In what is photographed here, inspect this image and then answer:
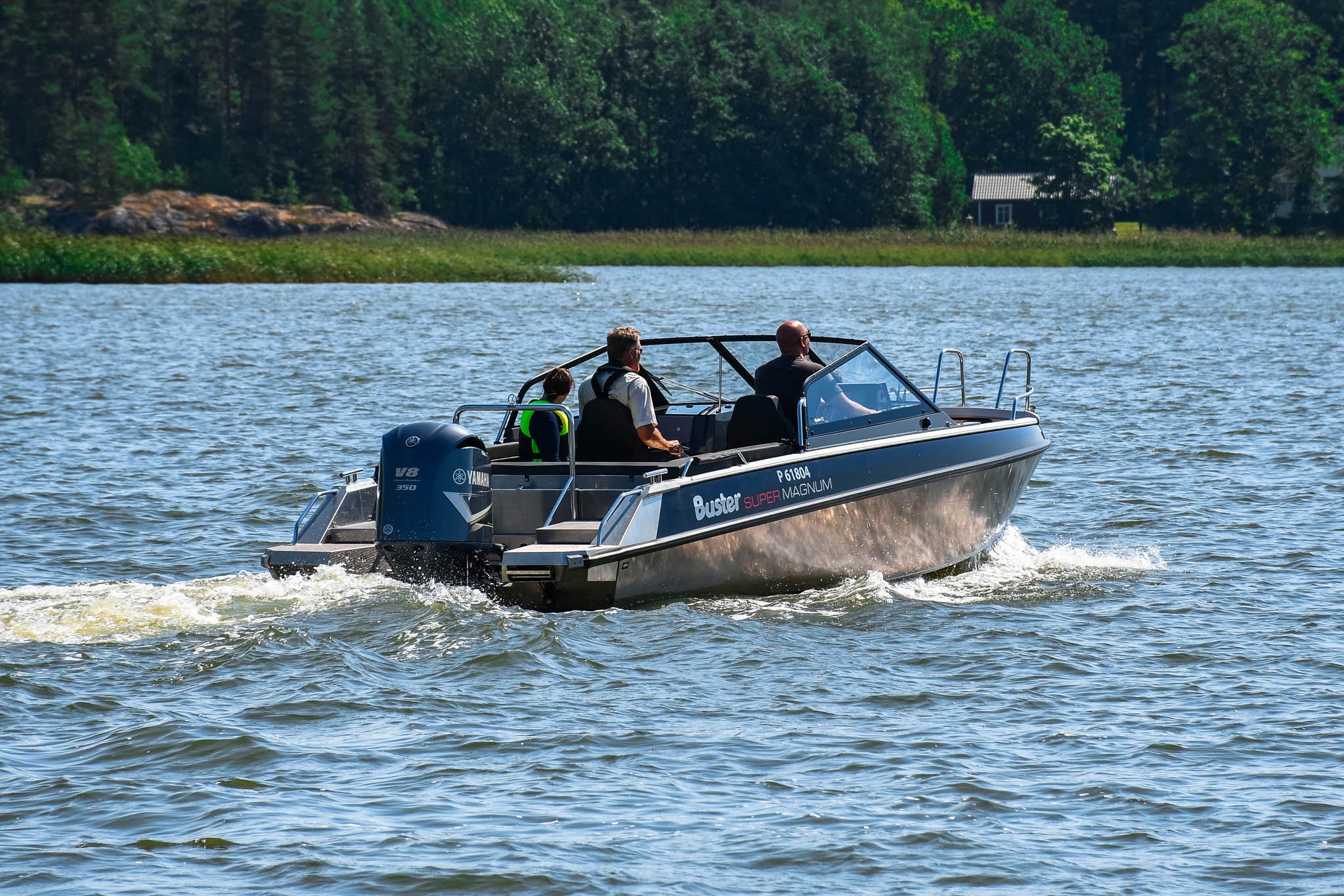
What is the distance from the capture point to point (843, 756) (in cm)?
713

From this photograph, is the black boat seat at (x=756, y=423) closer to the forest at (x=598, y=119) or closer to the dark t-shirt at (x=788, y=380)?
the dark t-shirt at (x=788, y=380)

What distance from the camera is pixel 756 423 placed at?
10.2m

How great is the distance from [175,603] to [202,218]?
2858 inches

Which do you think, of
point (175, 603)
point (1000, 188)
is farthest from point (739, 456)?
point (1000, 188)

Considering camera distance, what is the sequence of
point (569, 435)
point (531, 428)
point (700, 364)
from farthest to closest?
point (700, 364) < point (531, 428) < point (569, 435)

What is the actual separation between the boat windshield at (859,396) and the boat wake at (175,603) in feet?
8.09

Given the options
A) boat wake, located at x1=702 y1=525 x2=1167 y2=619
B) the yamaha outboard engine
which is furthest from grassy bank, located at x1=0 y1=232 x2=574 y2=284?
the yamaha outboard engine

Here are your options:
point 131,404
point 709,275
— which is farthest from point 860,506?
point 709,275

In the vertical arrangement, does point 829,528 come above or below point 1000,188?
below

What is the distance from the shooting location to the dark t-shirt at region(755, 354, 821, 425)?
405 inches

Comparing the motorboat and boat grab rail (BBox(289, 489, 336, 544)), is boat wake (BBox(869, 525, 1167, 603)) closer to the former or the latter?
the motorboat

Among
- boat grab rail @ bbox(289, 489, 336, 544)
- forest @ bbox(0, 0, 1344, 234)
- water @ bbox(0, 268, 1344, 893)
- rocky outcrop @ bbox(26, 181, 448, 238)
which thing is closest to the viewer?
water @ bbox(0, 268, 1344, 893)

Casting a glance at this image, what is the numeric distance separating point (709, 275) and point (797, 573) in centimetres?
4637

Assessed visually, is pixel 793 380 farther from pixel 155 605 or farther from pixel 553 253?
pixel 553 253
